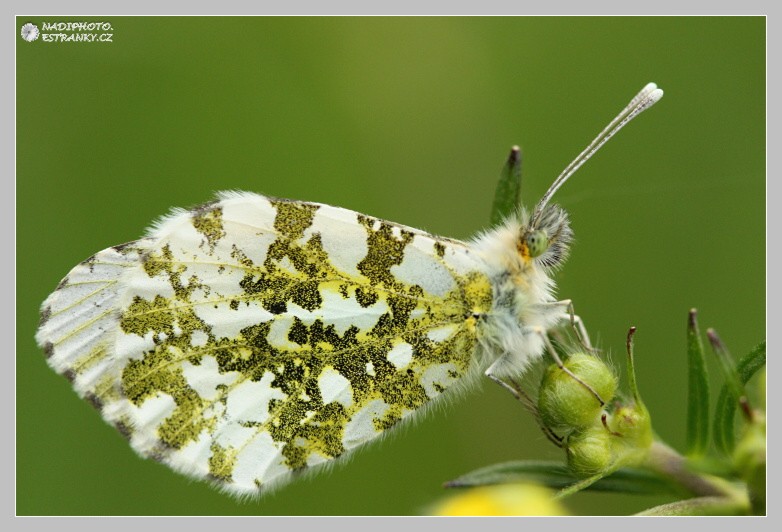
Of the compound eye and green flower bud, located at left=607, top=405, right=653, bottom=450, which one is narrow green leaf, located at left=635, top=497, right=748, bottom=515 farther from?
the compound eye

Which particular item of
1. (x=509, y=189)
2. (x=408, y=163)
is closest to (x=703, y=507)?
(x=509, y=189)

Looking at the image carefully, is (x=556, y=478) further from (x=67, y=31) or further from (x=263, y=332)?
(x=67, y=31)

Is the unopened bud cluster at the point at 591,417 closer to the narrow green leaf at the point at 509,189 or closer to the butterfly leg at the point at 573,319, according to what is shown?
the butterfly leg at the point at 573,319

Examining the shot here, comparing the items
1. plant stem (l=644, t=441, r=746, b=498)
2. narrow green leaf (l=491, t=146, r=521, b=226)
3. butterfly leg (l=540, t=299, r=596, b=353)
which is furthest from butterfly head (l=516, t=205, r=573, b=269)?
plant stem (l=644, t=441, r=746, b=498)

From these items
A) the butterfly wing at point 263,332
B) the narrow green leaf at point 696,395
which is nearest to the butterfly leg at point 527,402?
the butterfly wing at point 263,332

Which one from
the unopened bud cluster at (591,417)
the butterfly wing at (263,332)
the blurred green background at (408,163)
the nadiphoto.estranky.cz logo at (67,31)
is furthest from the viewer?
the blurred green background at (408,163)
